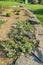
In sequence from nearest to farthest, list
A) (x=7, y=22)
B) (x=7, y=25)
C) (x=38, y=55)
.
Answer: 1. (x=38, y=55)
2. (x=7, y=25)
3. (x=7, y=22)

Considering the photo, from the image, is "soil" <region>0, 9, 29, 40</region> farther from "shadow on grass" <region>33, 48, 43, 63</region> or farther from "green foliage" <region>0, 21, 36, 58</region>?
"shadow on grass" <region>33, 48, 43, 63</region>

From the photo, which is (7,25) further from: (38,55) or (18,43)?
(38,55)

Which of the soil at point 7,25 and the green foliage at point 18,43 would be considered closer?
the soil at point 7,25

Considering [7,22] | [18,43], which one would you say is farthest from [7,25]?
[18,43]

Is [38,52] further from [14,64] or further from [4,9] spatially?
[4,9]

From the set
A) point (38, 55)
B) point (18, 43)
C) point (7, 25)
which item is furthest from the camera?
point (7, 25)

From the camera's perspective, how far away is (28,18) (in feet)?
40.7

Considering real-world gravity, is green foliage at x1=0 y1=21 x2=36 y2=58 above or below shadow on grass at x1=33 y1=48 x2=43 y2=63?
above

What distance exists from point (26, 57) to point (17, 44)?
98cm

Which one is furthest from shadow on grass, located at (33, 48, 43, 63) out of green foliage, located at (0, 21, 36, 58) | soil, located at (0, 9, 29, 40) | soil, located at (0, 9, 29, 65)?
soil, located at (0, 9, 29, 40)

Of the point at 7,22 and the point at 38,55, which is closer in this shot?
the point at 38,55

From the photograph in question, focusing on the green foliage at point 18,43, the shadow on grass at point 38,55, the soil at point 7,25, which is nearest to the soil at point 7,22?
the soil at point 7,25

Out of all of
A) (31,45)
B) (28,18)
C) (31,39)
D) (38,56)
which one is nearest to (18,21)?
(28,18)

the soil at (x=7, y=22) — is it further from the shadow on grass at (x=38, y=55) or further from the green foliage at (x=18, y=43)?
the shadow on grass at (x=38, y=55)
